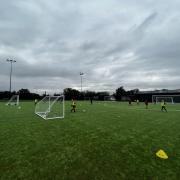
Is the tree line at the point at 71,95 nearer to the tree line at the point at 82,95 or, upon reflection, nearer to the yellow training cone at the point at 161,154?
the tree line at the point at 82,95

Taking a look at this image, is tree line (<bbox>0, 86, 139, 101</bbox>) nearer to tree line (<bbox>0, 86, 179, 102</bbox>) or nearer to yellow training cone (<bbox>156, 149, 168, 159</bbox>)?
tree line (<bbox>0, 86, 179, 102</bbox>)

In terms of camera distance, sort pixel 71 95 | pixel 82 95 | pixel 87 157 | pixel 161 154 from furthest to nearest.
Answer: pixel 82 95 → pixel 71 95 → pixel 161 154 → pixel 87 157

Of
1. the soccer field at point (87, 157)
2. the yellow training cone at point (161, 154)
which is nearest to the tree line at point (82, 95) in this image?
the soccer field at point (87, 157)

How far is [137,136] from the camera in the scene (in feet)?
30.7

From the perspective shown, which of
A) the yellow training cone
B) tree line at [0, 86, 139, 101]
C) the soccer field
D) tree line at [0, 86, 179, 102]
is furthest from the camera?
tree line at [0, 86, 179, 102]

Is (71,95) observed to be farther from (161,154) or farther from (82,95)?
(161,154)

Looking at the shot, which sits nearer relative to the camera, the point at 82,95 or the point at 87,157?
the point at 87,157

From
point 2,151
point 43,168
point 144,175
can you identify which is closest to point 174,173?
point 144,175

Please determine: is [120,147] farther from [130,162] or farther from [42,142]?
[42,142]

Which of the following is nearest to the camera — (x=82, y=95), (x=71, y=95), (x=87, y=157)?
(x=87, y=157)

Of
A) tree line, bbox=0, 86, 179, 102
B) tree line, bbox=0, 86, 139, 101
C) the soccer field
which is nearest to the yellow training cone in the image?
the soccer field

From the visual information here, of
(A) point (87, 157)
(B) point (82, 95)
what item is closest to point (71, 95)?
(B) point (82, 95)

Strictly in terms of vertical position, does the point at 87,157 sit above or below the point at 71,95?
below

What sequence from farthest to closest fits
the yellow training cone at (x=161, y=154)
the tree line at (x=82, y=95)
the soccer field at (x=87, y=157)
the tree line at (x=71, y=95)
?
the tree line at (x=82, y=95) < the tree line at (x=71, y=95) < the yellow training cone at (x=161, y=154) < the soccer field at (x=87, y=157)
